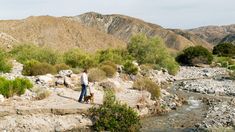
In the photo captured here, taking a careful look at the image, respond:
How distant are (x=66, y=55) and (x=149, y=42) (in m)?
14.7

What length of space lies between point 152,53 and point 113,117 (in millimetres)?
42109

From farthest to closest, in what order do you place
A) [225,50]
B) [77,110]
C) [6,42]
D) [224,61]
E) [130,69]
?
[225,50]
[6,42]
[224,61]
[130,69]
[77,110]

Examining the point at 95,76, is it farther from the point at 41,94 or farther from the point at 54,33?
the point at 54,33

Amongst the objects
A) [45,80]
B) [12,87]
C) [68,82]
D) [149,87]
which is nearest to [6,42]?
[45,80]

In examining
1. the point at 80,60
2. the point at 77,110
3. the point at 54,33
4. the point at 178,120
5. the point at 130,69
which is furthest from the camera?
the point at 54,33

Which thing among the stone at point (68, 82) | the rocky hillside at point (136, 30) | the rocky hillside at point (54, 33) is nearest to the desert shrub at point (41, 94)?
the stone at point (68, 82)

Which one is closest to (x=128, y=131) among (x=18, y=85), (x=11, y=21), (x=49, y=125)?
(x=49, y=125)

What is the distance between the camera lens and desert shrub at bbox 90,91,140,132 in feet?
68.5

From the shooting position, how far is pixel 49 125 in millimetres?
20953

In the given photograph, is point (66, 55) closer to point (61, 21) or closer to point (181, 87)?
point (181, 87)

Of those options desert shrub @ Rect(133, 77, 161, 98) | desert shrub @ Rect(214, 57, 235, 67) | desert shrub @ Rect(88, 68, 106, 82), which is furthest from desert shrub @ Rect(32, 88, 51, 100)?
desert shrub @ Rect(214, 57, 235, 67)

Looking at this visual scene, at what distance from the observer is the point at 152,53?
62750 millimetres

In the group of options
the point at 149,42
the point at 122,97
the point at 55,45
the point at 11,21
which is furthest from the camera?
the point at 11,21

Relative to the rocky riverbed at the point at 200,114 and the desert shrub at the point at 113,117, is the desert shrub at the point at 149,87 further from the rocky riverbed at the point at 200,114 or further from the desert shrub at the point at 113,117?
the desert shrub at the point at 113,117
